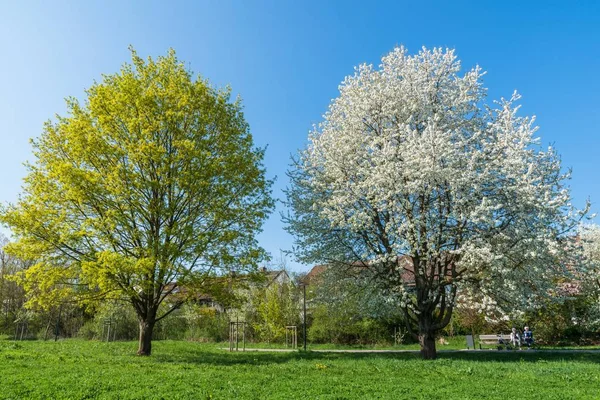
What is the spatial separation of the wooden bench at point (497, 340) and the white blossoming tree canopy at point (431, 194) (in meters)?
8.81

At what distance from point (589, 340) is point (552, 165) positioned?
55.5 ft

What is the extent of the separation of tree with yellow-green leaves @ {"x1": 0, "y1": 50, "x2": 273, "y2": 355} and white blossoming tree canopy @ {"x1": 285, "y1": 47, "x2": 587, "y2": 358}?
3811mm

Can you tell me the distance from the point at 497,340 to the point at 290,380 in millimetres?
20337

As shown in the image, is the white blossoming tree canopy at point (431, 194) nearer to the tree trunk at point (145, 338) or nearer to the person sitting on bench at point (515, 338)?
the tree trunk at point (145, 338)

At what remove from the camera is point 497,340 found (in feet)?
83.9

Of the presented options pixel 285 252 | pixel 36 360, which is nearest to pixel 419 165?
pixel 285 252

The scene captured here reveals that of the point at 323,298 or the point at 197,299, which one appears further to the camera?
the point at 323,298

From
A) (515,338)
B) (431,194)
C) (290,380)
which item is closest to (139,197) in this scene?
(290,380)

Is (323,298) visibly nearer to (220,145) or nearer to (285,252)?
(285,252)

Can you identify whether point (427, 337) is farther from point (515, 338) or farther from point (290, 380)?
point (515, 338)

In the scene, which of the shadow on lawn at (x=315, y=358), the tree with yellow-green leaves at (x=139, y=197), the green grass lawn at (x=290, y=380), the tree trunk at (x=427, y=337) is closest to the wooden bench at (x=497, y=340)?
the shadow on lawn at (x=315, y=358)

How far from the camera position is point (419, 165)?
15.2 meters

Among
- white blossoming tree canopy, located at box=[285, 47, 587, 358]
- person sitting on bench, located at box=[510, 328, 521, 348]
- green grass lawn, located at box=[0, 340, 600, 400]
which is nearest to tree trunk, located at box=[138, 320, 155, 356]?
green grass lawn, located at box=[0, 340, 600, 400]

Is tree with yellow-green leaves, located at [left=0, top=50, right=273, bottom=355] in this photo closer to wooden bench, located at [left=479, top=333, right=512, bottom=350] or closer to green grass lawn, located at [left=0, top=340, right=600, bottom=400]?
green grass lawn, located at [left=0, top=340, right=600, bottom=400]
